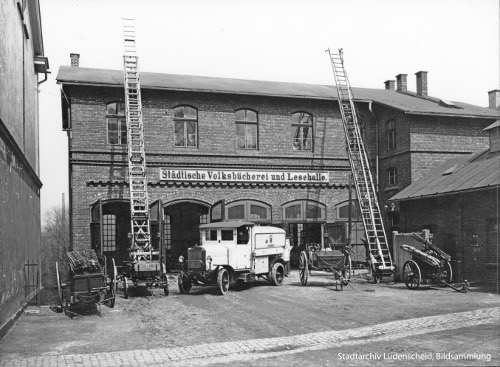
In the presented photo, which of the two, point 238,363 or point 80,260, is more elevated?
point 80,260

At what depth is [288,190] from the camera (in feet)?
74.3

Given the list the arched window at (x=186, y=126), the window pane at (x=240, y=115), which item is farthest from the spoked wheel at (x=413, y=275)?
the arched window at (x=186, y=126)

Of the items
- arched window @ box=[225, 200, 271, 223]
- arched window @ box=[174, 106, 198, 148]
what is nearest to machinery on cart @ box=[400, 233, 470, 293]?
arched window @ box=[225, 200, 271, 223]

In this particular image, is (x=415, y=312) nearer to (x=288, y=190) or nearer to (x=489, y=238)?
(x=489, y=238)

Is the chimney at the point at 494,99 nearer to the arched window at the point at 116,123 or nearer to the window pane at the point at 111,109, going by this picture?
the arched window at the point at 116,123

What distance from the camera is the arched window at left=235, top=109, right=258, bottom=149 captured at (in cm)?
2239

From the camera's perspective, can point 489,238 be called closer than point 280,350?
No

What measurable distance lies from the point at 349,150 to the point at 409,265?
6860 mm

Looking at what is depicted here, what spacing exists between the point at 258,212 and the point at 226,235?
21.7 ft

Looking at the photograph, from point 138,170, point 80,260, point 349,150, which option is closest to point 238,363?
point 80,260

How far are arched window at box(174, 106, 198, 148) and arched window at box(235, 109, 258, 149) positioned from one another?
6.15 feet

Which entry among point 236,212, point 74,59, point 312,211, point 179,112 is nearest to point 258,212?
point 236,212

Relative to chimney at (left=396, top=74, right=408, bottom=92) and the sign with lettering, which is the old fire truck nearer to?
the sign with lettering

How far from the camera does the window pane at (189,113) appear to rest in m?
21.7
